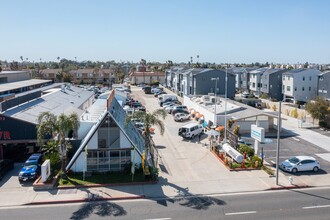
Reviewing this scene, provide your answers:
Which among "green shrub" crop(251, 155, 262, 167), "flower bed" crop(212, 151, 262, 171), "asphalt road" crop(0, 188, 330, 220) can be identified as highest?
"green shrub" crop(251, 155, 262, 167)

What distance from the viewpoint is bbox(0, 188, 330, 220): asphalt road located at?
19703 mm

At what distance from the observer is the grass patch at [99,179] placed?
2508 centimetres

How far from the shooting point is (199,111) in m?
52.5

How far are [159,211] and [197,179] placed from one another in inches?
256

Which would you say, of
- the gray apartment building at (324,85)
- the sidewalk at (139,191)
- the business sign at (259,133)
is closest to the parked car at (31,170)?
the sidewalk at (139,191)

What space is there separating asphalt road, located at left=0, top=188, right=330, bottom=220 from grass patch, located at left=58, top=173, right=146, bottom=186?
135 inches

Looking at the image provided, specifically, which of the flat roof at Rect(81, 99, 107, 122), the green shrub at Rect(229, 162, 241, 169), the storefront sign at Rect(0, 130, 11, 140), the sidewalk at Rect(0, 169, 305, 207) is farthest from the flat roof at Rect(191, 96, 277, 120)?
the storefront sign at Rect(0, 130, 11, 140)

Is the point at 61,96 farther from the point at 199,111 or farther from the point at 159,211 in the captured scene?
the point at 159,211

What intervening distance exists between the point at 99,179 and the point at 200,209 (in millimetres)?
8872

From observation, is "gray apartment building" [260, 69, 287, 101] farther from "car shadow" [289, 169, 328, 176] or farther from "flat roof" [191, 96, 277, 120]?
"car shadow" [289, 169, 328, 176]

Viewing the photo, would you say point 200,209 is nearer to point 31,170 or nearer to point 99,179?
point 99,179

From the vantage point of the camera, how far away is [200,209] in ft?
67.8

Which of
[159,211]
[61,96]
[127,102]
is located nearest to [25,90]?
[61,96]

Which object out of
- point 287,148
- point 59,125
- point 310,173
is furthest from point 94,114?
point 310,173
